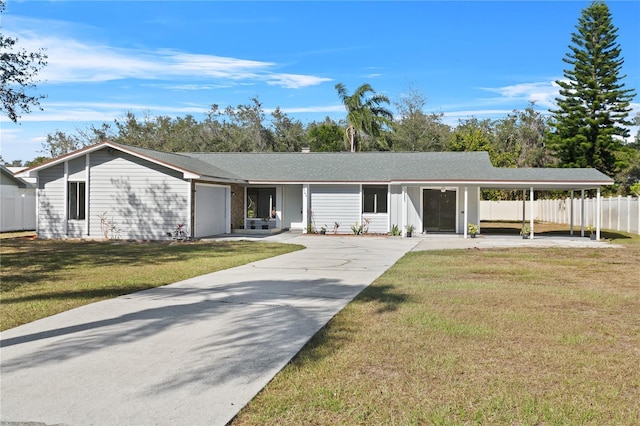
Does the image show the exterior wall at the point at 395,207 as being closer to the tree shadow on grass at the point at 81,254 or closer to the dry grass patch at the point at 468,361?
the tree shadow on grass at the point at 81,254

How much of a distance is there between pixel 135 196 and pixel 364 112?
23271 mm

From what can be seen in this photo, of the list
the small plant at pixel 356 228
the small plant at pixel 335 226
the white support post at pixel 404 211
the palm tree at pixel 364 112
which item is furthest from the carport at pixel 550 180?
the palm tree at pixel 364 112

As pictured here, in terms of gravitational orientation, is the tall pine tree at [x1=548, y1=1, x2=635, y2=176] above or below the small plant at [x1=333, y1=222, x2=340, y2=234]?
above

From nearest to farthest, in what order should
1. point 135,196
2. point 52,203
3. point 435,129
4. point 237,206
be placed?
point 135,196
point 52,203
point 237,206
point 435,129

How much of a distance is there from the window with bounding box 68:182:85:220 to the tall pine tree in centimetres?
3085

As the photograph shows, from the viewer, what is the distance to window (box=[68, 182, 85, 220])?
2136cm

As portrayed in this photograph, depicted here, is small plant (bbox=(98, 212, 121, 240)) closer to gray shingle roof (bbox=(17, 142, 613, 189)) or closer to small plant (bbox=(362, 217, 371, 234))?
gray shingle roof (bbox=(17, 142, 613, 189))

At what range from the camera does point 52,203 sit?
70.2 feet

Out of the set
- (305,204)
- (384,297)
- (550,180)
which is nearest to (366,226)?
(305,204)

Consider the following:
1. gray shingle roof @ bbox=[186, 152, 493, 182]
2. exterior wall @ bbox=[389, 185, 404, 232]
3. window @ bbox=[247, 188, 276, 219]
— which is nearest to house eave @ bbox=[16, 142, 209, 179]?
gray shingle roof @ bbox=[186, 152, 493, 182]

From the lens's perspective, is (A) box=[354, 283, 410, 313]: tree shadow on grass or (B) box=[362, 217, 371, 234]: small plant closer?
(A) box=[354, 283, 410, 313]: tree shadow on grass

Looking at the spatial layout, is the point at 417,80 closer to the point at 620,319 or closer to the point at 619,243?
the point at 619,243

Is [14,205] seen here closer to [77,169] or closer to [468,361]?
[77,169]

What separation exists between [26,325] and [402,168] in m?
20.2
